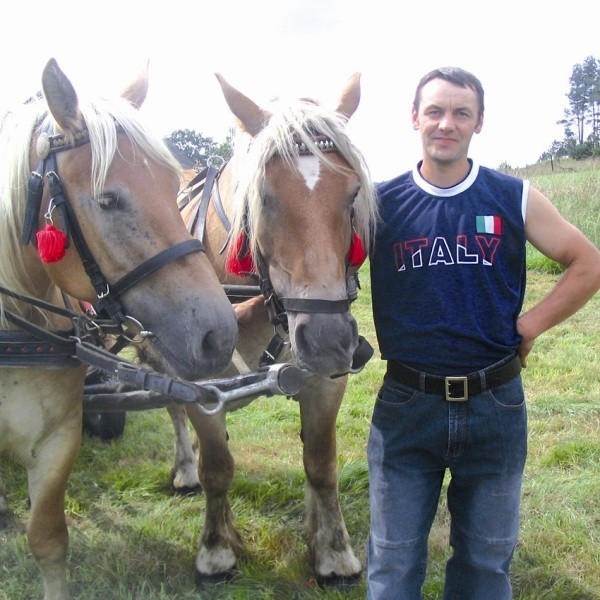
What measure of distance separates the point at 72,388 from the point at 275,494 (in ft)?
5.44

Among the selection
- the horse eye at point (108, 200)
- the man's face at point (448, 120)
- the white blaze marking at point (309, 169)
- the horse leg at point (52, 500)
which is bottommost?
the horse leg at point (52, 500)

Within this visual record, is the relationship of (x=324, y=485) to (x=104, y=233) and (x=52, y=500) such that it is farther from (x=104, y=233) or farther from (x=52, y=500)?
(x=104, y=233)

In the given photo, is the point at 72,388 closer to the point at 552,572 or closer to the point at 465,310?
the point at 465,310

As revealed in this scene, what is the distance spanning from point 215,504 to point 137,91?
6.49 ft

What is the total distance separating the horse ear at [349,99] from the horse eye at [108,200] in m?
1.05

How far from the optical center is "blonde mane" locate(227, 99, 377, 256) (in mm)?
2158

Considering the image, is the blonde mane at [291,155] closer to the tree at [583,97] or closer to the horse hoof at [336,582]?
the horse hoof at [336,582]

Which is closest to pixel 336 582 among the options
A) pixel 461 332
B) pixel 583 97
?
pixel 461 332

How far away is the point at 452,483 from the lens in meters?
2.23

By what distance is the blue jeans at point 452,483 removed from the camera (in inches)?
81.1

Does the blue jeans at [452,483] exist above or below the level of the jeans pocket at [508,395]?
below

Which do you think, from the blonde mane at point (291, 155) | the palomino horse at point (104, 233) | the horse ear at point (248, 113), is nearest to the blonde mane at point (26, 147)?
the palomino horse at point (104, 233)

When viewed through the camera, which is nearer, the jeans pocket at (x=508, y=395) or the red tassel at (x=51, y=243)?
the red tassel at (x=51, y=243)

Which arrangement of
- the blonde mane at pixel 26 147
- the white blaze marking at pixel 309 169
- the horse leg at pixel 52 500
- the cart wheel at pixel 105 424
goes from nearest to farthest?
1. the blonde mane at pixel 26 147
2. the white blaze marking at pixel 309 169
3. the horse leg at pixel 52 500
4. the cart wheel at pixel 105 424
